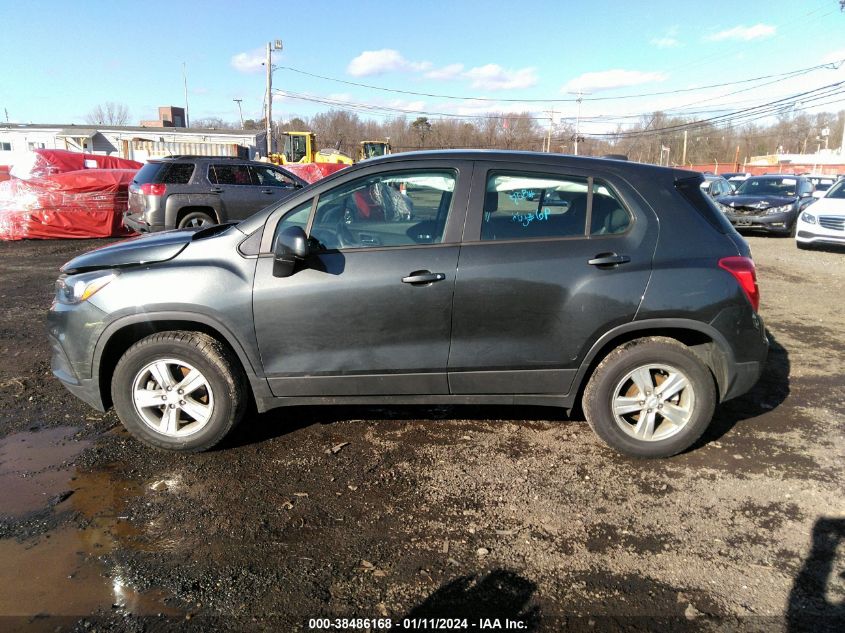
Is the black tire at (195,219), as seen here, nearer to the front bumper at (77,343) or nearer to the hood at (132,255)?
the hood at (132,255)

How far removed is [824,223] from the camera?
1264 cm

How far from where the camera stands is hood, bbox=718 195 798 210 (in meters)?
16.0

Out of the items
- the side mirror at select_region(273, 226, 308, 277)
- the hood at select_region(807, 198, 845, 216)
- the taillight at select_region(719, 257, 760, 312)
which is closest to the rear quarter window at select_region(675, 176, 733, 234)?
the taillight at select_region(719, 257, 760, 312)

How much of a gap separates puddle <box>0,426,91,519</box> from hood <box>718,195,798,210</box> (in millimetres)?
17188

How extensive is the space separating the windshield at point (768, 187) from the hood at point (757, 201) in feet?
2.21

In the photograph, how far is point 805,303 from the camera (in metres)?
8.02

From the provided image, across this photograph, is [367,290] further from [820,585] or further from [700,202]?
[820,585]

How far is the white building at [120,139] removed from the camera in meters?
43.5

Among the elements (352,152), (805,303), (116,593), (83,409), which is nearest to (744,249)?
(116,593)

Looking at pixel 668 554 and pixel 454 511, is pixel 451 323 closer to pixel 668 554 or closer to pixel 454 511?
pixel 454 511

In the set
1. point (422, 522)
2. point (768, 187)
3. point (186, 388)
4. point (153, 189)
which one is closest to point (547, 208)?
point (422, 522)

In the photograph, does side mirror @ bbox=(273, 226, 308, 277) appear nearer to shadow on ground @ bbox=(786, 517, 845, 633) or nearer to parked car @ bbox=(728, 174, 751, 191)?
shadow on ground @ bbox=(786, 517, 845, 633)

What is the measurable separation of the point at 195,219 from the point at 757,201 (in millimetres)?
14725

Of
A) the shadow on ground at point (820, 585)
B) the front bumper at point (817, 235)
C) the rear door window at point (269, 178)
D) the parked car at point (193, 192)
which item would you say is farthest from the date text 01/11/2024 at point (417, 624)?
the front bumper at point (817, 235)
